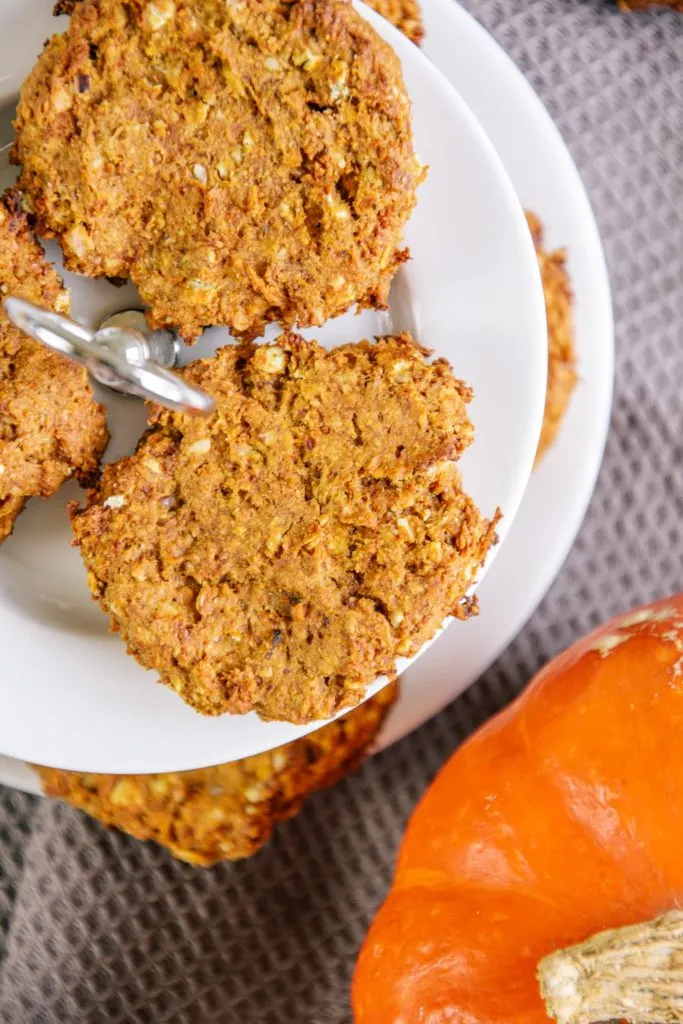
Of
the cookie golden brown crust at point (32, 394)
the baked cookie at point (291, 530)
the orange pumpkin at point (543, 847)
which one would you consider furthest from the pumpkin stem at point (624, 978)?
the cookie golden brown crust at point (32, 394)

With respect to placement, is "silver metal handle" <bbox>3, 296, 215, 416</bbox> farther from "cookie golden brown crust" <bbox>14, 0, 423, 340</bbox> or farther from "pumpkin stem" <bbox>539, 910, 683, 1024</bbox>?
"pumpkin stem" <bbox>539, 910, 683, 1024</bbox>

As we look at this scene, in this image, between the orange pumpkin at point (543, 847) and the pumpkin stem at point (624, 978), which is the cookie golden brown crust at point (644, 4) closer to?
the orange pumpkin at point (543, 847)

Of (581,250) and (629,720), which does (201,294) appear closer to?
(581,250)

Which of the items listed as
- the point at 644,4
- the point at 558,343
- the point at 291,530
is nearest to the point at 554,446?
the point at 558,343

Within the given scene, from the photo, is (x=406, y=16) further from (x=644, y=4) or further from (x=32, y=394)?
(x=32, y=394)

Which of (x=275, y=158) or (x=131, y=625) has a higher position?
(x=275, y=158)

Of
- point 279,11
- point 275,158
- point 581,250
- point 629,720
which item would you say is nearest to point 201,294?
point 275,158
